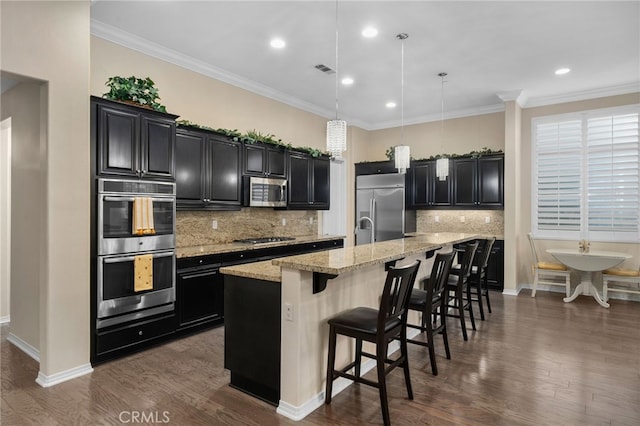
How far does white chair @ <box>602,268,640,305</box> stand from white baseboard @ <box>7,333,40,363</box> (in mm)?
6845

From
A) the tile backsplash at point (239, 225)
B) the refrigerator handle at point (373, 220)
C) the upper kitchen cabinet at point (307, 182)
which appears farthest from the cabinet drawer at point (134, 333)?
the refrigerator handle at point (373, 220)

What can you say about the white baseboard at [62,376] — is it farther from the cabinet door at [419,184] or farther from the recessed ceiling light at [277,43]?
the cabinet door at [419,184]

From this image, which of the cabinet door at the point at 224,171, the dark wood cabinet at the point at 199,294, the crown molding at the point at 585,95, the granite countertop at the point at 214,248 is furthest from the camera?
the crown molding at the point at 585,95

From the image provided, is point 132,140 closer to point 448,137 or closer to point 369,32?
point 369,32

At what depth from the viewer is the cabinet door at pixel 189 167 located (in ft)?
13.5

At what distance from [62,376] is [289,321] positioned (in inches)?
77.0

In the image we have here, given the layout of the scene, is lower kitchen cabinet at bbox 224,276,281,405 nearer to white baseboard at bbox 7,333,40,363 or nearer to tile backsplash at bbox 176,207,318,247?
white baseboard at bbox 7,333,40,363

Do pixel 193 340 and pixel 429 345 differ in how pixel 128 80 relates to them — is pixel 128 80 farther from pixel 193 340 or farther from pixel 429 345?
pixel 429 345

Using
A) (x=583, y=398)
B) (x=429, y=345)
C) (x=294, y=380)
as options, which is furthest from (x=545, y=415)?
(x=294, y=380)

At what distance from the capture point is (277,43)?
13.7ft

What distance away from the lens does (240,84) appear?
17.6 feet

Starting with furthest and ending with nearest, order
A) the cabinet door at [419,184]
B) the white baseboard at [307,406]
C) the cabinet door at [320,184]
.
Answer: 1. the cabinet door at [419,184]
2. the cabinet door at [320,184]
3. the white baseboard at [307,406]

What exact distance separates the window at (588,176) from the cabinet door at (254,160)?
4.62 metres

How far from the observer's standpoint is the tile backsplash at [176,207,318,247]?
4582mm
